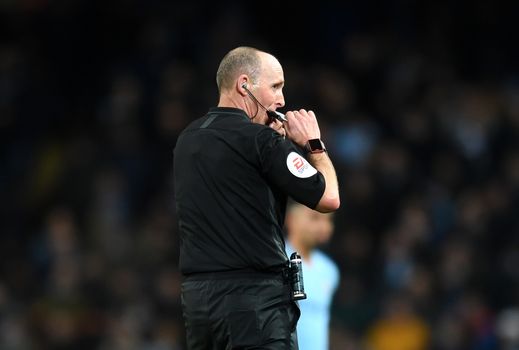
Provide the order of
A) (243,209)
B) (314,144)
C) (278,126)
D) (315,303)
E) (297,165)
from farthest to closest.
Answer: (315,303), (278,126), (314,144), (243,209), (297,165)

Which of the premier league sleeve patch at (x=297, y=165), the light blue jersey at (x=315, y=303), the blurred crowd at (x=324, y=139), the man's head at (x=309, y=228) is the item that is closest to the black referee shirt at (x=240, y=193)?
the premier league sleeve patch at (x=297, y=165)

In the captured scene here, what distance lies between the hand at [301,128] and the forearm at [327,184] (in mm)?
75

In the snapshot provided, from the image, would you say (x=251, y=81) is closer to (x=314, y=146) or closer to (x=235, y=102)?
(x=235, y=102)

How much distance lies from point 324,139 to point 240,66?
625 centimetres

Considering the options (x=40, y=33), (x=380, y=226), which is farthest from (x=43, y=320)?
(x=40, y=33)

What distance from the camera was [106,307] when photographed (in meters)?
11.1

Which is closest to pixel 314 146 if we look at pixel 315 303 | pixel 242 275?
pixel 242 275

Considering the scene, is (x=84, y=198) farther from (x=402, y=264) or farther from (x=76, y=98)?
(x=402, y=264)

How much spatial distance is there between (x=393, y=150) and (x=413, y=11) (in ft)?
8.49

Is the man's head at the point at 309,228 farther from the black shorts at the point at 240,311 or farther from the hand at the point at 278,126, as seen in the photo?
the black shorts at the point at 240,311

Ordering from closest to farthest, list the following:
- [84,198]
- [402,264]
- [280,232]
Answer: [280,232] < [402,264] < [84,198]

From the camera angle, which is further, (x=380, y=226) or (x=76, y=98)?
(x=76, y=98)

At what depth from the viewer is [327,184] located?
200 inches

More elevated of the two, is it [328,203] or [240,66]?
[240,66]
